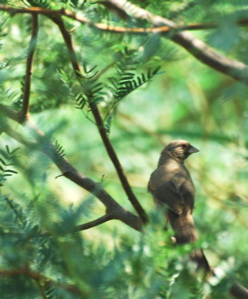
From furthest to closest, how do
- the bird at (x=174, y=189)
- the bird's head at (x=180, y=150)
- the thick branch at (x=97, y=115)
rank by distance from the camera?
the bird's head at (x=180, y=150) < the bird at (x=174, y=189) < the thick branch at (x=97, y=115)

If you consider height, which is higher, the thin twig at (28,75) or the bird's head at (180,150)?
the thin twig at (28,75)

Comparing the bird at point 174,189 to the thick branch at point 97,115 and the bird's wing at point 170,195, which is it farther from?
the thick branch at point 97,115

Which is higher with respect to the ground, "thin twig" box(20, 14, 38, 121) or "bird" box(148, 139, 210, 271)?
"thin twig" box(20, 14, 38, 121)

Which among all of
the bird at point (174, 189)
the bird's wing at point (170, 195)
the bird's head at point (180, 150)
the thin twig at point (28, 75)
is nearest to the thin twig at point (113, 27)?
the thin twig at point (28, 75)


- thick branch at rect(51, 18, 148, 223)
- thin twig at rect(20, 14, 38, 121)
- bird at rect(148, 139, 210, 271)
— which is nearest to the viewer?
thick branch at rect(51, 18, 148, 223)

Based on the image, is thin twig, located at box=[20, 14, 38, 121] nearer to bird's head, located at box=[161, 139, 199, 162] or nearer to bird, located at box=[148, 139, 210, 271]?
bird, located at box=[148, 139, 210, 271]

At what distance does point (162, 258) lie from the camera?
131cm

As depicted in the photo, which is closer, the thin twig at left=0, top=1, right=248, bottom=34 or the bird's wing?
the thin twig at left=0, top=1, right=248, bottom=34

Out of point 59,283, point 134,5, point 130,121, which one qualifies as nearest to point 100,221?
point 134,5

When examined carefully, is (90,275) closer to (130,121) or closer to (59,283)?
(59,283)

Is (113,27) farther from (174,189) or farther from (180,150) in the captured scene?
(180,150)

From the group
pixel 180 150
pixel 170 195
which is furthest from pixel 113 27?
pixel 180 150

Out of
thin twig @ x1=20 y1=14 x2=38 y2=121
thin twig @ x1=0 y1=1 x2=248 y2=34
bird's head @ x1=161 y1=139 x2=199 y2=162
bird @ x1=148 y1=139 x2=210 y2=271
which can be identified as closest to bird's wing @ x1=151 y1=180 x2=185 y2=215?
bird @ x1=148 y1=139 x2=210 y2=271

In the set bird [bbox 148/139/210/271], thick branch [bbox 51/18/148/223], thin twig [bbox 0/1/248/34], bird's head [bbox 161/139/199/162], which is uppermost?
thin twig [bbox 0/1/248/34]
